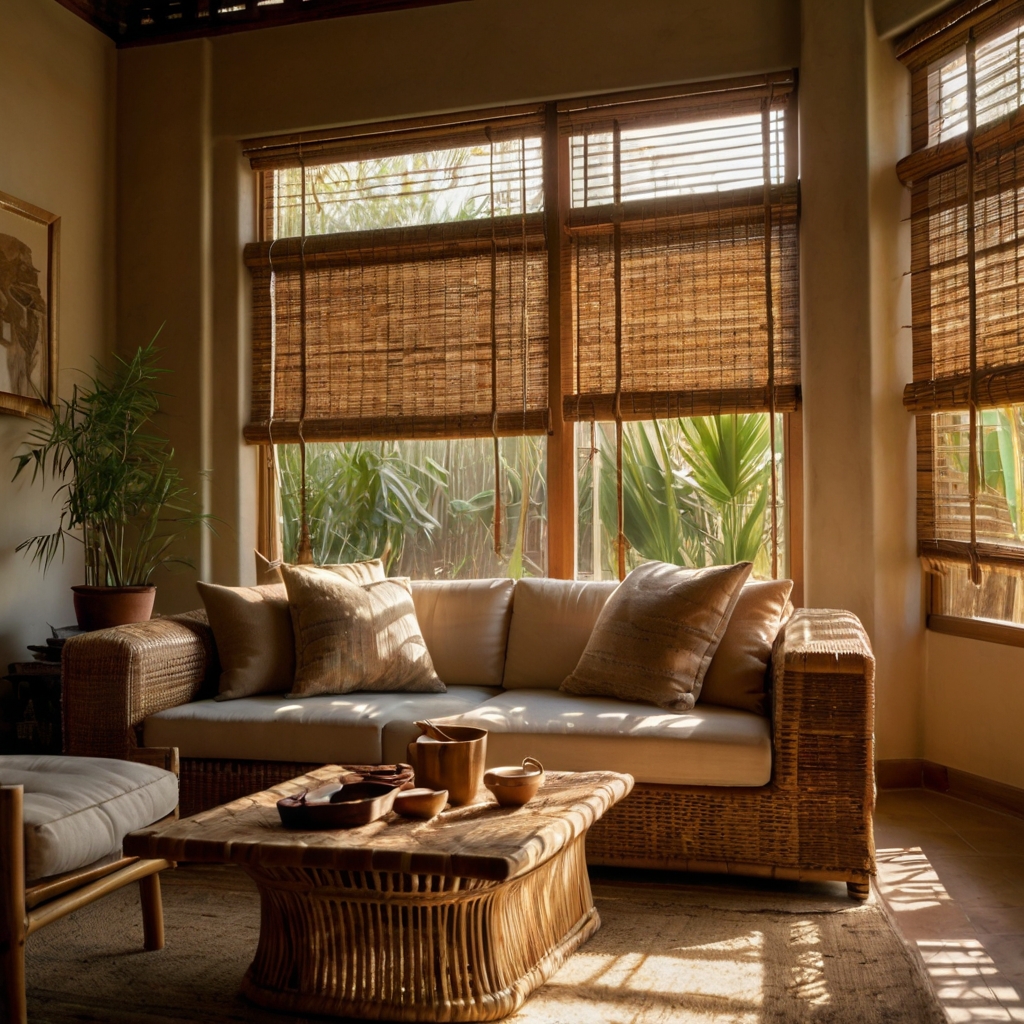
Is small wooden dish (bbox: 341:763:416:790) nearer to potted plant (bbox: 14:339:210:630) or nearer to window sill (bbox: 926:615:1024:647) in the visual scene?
potted plant (bbox: 14:339:210:630)

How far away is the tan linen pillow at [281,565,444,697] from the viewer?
3361 mm

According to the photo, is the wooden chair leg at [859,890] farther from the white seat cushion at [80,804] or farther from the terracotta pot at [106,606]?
the terracotta pot at [106,606]

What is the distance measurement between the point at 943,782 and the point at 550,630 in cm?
153

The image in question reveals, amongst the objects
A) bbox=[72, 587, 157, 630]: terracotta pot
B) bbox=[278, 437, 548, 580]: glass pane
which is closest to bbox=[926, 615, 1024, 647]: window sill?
bbox=[278, 437, 548, 580]: glass pane

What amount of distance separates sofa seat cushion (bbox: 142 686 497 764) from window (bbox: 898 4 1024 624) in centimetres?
184

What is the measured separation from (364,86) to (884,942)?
3.70 metres

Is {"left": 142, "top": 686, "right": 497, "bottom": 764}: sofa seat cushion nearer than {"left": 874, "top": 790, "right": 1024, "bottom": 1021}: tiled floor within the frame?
No

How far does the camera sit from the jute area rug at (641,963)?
6.82 ft

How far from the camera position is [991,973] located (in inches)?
89.7

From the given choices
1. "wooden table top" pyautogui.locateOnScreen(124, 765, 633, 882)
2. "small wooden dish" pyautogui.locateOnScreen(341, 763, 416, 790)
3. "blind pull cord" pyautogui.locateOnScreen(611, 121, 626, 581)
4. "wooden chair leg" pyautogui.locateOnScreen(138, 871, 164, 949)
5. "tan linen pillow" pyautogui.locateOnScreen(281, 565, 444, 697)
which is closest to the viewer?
"wooden table top" pyautogui.locateOnScreen(124, 765, 633, 882)

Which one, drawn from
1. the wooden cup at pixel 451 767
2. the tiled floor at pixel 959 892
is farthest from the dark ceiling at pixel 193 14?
the tiled floor at pixel 959 892

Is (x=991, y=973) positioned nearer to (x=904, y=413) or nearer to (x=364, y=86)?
(x=904, y=413)

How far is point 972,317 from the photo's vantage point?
11.7 feet

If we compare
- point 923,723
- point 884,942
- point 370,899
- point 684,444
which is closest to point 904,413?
point 684,444
